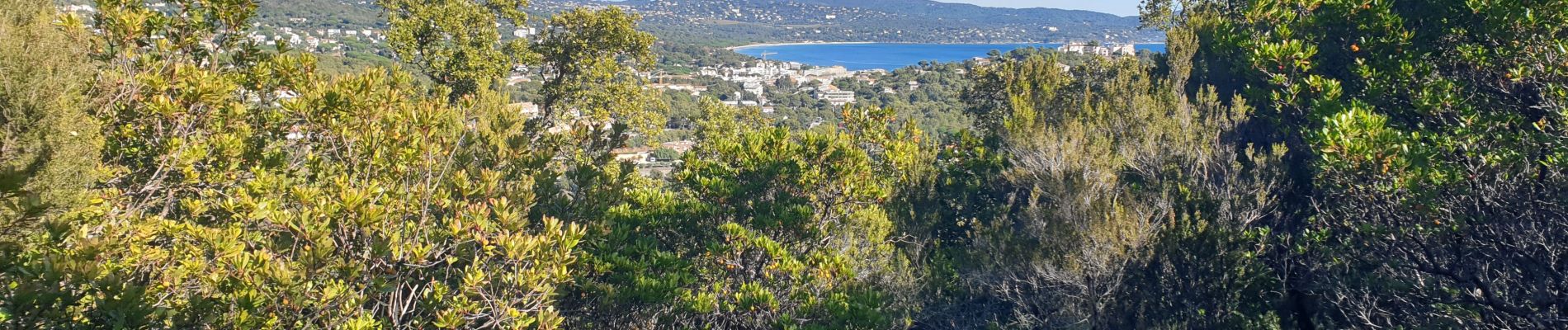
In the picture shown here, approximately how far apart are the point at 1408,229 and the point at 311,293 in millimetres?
7200

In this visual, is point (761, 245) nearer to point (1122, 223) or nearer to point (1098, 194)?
point (1122, 223)

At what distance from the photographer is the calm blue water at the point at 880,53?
460 feet

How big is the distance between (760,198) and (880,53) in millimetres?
168015

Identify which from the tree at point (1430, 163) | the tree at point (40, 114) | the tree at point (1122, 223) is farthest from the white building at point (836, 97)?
the tree at point (40, 114)

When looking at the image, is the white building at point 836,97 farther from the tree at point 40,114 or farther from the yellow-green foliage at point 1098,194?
the tree at point 40,114

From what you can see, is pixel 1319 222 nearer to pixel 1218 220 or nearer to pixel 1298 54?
pixel 1218 220

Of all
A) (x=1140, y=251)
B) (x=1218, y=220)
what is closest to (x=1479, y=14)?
(x=1218, y=220)

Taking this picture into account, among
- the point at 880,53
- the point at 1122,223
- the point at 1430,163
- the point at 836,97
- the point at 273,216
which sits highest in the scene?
the point at 1430,163

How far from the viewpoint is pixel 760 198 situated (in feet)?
23.1

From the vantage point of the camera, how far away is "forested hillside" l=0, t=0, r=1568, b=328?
13.0ft

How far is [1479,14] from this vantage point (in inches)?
259

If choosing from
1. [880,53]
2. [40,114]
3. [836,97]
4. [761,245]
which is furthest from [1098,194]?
[880,53]

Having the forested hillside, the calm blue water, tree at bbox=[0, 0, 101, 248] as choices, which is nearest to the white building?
the calm blue water

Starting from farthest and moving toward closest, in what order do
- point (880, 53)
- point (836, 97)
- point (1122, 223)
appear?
point (880, 53), point (836, 97), point (1122, 223)
